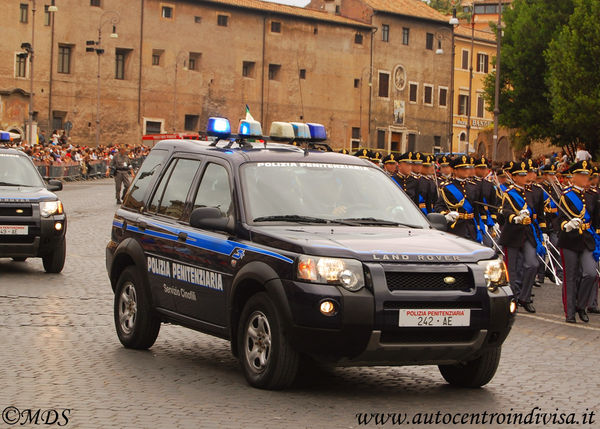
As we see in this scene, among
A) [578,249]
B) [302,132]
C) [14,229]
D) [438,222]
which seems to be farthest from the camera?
[14,229]

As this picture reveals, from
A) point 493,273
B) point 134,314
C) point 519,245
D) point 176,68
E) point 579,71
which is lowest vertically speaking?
point 134,314

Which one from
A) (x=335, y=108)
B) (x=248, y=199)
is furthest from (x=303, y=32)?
(x=248, y=199)

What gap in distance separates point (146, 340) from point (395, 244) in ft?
9.49

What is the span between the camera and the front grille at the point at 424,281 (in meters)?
8.11

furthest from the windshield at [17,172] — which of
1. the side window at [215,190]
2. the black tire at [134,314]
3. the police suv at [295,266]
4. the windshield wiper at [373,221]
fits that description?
the windshield wiper at [373,221]

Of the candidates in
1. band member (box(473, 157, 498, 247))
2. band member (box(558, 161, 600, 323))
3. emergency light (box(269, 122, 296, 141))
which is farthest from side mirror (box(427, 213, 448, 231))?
band member (box(473, 157, 498, 247))

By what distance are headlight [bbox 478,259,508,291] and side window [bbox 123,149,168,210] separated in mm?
3349

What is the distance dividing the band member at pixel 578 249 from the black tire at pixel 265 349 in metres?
6.56

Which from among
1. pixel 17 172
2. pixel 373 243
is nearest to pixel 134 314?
pixel 373 243

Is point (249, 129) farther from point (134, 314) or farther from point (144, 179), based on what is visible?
point (134, 314)

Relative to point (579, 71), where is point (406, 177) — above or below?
below

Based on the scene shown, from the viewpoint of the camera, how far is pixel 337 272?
26.3 ft

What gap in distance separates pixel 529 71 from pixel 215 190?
49.2m

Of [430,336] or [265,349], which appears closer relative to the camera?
[430,336]
